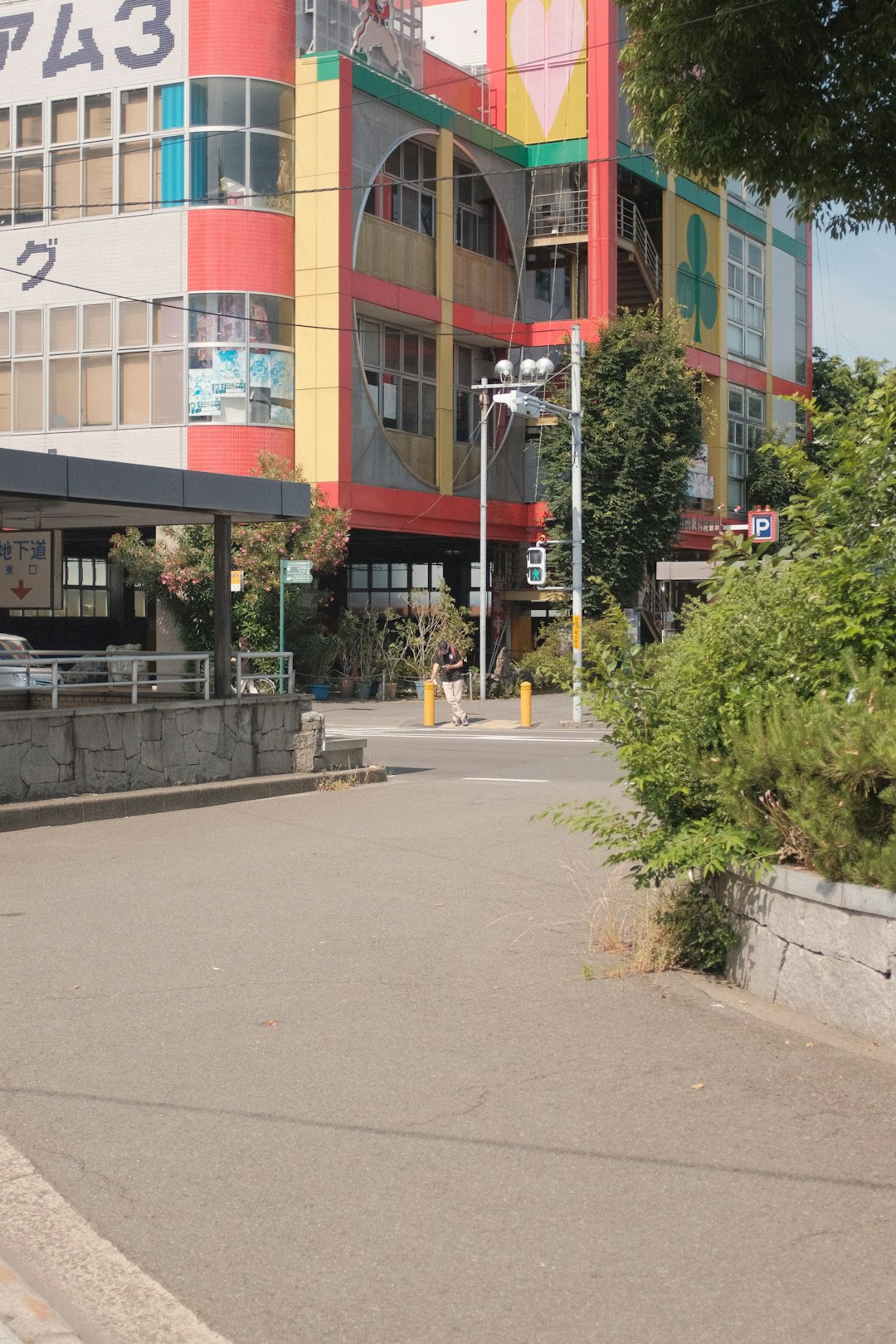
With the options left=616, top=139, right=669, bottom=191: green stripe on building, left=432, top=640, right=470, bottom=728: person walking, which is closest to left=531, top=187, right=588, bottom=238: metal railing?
left=616, top=139, right=669, bottom=191: green stripe on building

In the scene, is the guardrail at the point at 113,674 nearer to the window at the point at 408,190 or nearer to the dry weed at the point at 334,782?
the dry weed at the point at 334,782

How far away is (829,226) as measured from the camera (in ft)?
33.9

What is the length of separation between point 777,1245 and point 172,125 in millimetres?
36943

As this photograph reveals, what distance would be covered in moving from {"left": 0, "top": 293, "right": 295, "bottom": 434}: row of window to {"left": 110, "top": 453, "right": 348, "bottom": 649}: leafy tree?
2368 millimetres

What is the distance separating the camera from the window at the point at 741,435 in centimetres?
5316

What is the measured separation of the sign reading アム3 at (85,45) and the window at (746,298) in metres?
23.3

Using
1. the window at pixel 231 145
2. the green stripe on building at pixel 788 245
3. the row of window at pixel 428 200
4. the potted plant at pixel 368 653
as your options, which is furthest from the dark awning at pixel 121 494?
the green stripe on building at pixel 788 245

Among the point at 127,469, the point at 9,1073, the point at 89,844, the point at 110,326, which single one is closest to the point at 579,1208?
the point at 9,1073

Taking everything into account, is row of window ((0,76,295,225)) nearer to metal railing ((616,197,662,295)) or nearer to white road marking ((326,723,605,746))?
metal railing ((616,197,662,295))

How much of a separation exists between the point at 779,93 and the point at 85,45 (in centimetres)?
3303

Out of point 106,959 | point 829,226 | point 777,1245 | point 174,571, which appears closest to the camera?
point 777,1245

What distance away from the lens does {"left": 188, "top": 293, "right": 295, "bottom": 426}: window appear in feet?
120

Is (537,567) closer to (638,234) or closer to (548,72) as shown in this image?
(638,234)

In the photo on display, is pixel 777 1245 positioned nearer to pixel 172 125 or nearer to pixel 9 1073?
pixel 9 1073
